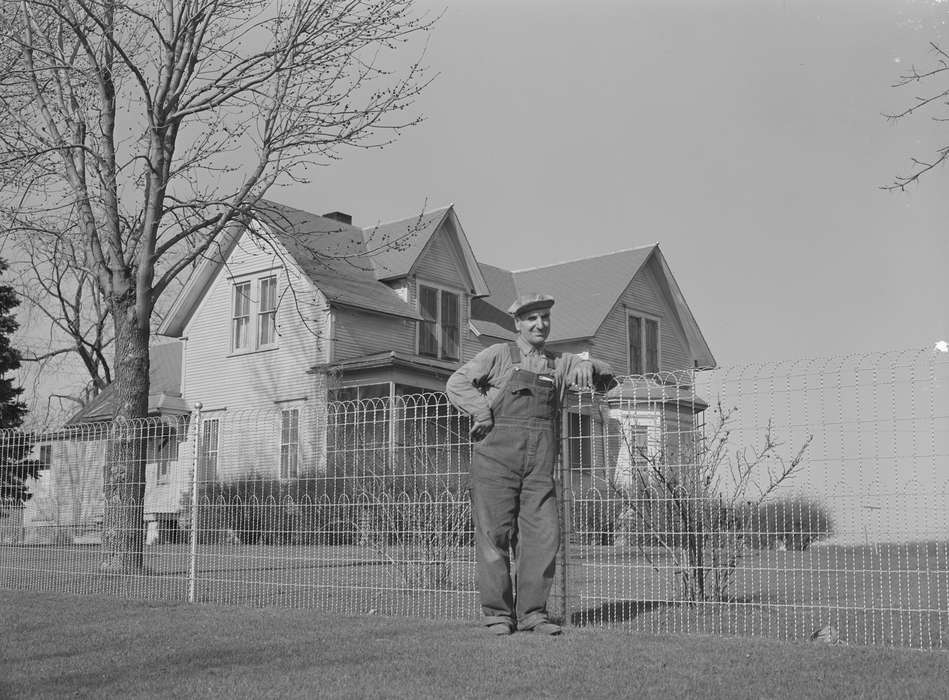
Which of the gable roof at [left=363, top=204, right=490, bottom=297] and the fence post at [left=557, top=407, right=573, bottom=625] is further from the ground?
the gable roof at [left=363, top=204, right=490, bottom=297]

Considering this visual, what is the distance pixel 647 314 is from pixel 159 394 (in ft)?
47.2

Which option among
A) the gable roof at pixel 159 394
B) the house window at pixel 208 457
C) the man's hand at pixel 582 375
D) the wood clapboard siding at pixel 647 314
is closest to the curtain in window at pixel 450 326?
the wood clapboard siding at pixel 647 314

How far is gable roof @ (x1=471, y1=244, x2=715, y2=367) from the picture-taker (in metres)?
31.0

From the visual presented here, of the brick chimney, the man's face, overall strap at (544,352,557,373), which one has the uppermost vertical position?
the brick chimney

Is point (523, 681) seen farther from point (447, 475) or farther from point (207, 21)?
point (207, 21)

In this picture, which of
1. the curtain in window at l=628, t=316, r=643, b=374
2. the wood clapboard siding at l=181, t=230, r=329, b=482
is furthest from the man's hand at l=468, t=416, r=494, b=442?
the curtain in window at l=628, t=316, r=643, b=374

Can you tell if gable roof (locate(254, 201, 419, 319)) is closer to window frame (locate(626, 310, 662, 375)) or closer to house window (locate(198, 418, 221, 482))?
house window (locate(198, 418, 221, 482))

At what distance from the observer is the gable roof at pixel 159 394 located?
98.0 ft

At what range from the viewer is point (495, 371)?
306 inches

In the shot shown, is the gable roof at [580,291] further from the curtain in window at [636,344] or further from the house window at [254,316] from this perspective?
the house window at [254,316]

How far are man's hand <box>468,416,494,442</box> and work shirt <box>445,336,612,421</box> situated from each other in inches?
3.9

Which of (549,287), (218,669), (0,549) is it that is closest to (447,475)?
(218,669)

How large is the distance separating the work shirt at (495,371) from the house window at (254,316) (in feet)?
67.8

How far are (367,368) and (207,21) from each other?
37.0 feet
